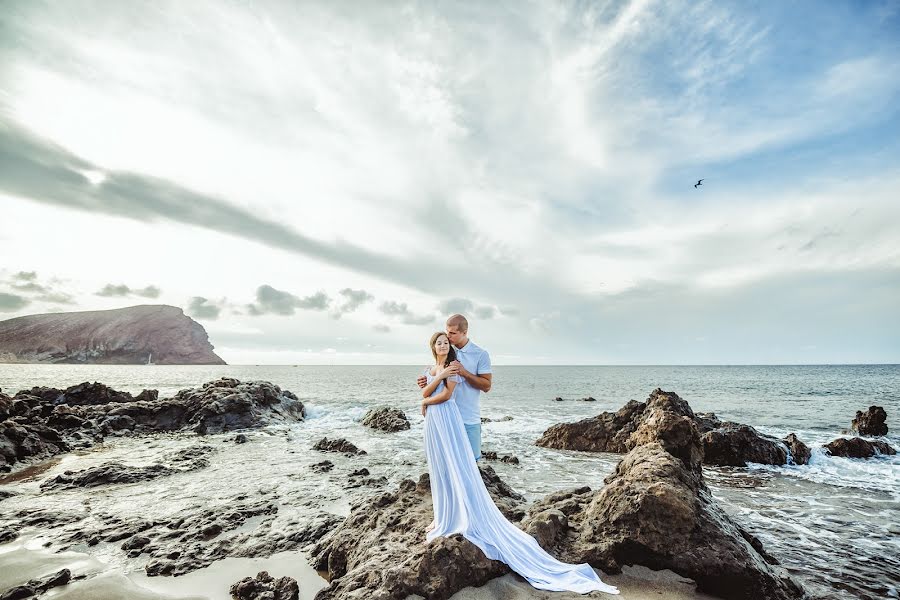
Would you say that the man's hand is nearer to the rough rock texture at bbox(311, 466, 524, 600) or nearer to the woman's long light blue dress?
the woman's long light blue dress

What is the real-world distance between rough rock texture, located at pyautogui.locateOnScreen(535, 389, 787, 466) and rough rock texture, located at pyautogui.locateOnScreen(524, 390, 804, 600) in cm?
685

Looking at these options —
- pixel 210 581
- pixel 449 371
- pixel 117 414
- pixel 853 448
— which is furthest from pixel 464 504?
pixel 117 414

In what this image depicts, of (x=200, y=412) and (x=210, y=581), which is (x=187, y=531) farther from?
(x=200, y=412)

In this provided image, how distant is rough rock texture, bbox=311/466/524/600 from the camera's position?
4094mm

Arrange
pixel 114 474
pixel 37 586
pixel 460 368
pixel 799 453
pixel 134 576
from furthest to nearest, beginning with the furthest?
pixel 799 453 → pixel 114 474 → pixel 134 576 → pixel 37 586 → pixel 460 368

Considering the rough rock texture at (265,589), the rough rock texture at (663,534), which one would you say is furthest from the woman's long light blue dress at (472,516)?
the rough rock texture at (265,589)

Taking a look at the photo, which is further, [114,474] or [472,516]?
[114,474]

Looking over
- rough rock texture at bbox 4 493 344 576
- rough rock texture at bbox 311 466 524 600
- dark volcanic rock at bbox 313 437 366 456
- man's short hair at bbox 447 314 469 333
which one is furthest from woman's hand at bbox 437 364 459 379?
dark volcanic rock at bbox 313 437 366 456

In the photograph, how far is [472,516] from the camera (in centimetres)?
472

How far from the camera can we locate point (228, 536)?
707 cm

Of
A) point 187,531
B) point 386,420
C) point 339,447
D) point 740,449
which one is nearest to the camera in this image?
point 187,531

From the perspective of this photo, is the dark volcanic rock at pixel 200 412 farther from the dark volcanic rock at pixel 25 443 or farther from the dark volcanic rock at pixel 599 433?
the dark volcanic rock at pixel 599 433

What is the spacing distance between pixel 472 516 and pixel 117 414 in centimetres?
2379

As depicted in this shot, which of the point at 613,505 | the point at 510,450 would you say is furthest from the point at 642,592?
the point at 510,450
